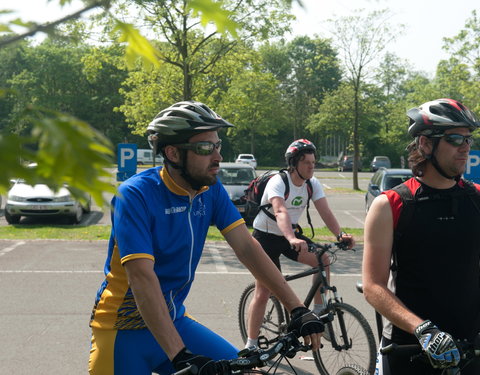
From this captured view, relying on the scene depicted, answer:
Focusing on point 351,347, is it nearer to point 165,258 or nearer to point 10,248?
point 165,258

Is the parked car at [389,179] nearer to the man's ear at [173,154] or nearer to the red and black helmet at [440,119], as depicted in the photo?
the red and black helmet at [440,119]

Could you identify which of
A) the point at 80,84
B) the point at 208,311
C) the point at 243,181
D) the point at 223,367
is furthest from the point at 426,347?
the point at 80,84

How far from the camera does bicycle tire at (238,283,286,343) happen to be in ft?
19.1

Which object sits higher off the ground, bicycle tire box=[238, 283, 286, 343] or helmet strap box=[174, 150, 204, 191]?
helmet strap box=[174, 150, 204, 191]

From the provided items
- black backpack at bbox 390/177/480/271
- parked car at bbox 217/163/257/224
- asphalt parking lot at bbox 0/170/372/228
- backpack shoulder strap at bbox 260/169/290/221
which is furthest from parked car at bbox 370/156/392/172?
A: black backpack at bbox 390/177/480/271

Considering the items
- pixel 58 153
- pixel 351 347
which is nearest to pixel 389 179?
pixel 351 347

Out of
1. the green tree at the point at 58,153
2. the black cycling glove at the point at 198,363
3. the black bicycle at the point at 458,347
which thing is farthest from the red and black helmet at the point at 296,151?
the green tree at the point at 58,153

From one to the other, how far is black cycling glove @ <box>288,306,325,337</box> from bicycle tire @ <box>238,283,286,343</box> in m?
2.92

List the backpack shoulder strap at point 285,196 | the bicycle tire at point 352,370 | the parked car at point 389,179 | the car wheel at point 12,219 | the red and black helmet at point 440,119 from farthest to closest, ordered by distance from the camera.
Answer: the parked car at point 389,179 < the car wheel at point 12,219 < the backpack shoulder strap at point 285,196 < the bicycle tire at point 352,370 < the red and black helmet at point 440,119

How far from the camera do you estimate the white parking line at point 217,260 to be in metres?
10.7

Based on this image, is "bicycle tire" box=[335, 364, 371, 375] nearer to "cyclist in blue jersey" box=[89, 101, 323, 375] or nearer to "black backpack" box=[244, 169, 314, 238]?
"black backpack" box=[244, 169, 314, 238]

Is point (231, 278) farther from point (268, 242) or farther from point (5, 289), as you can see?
point (268, 242)

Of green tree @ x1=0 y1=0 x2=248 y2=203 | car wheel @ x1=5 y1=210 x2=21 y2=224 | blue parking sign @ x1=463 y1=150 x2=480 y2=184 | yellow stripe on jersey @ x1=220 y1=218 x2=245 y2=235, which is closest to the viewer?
green tree @ x1=0 y1=0 x2=248 y2=203

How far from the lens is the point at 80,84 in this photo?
69.8 m
